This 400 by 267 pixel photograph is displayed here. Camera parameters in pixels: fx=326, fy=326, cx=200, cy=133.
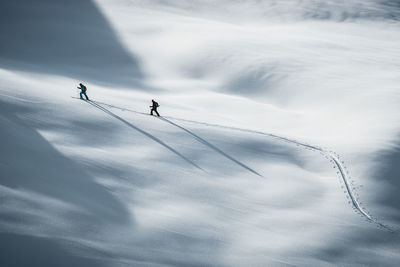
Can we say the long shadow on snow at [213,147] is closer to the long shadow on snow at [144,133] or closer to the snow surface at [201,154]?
the snow surface at [201,154]

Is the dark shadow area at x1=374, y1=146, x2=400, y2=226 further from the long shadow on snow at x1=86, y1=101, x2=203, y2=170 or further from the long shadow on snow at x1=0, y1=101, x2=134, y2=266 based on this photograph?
the long shadow on snow at x1=0, y1=101, x2=134, y2=266

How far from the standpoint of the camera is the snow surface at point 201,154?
786 cm

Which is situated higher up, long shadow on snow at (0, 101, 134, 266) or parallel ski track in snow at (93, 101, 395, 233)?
parallel ski track in snow at (93, 101, 395, 233)

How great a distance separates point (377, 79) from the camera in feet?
66.0

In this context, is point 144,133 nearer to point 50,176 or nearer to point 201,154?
point 201,154

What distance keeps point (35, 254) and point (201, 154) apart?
22.1 feet

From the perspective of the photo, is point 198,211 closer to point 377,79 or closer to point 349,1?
point 377,79

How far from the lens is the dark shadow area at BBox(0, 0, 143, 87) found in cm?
2205

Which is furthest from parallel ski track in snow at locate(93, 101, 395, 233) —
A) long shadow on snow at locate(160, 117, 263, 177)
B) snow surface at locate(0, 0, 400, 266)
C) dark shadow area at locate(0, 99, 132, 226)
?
dark shadow area at locate(0, 99, 132, 226)

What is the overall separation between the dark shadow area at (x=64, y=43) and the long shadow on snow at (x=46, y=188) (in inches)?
424

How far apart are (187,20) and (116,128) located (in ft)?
71.0

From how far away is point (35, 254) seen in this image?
6.48m

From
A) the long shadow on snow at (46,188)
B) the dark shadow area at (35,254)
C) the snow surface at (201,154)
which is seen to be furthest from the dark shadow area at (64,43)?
the dark shadow area at (35,254)

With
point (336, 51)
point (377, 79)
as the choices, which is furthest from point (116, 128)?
point (336, 51)
